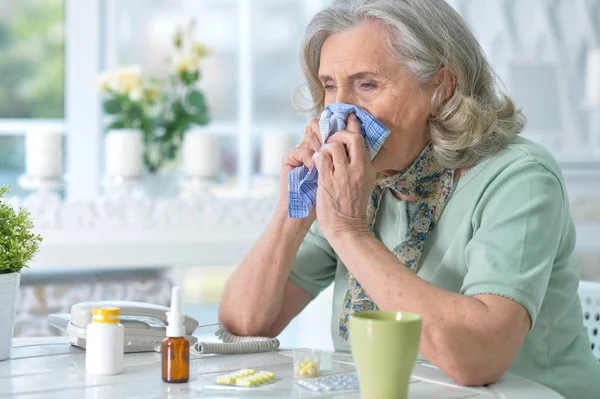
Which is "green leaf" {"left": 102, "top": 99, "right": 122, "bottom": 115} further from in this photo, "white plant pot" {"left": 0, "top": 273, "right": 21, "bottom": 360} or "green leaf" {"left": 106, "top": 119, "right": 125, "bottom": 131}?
"white plant pot" {"left": 0, "top": 273, "right": 21, "bottom": 360}

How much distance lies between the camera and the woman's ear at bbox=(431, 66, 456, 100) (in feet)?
5.51

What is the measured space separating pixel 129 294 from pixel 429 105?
1669 millimetres

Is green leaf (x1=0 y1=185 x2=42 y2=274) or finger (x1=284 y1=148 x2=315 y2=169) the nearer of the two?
green leaf (x1=0 y1=185 x2=42 y2=274)

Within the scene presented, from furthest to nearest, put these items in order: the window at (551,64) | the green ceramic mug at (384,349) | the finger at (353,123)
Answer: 1. the window at (551,64)
2. the finger at (353,123)
3. the green ceramic mug at (384,349)

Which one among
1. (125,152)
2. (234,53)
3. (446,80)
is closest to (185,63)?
(125,152)

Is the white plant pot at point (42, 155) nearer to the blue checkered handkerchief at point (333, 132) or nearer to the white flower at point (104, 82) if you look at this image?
the white flower at point (104, 82)

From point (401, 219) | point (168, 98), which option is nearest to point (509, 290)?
point (401, 219)

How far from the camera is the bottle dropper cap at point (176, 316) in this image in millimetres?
1227

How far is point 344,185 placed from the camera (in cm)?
155

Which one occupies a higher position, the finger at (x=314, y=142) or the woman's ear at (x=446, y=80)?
the woman's ear at (x=446, y=80)

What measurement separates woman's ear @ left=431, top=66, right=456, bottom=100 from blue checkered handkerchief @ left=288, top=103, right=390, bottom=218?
15cm

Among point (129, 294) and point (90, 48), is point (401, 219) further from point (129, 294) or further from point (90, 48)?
point (90, 48)

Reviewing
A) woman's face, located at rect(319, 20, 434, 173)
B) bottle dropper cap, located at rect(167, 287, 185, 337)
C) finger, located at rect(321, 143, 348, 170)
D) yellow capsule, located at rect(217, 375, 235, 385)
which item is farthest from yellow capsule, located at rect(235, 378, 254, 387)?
woman's face, located at rect(319, 20, 434, 173)

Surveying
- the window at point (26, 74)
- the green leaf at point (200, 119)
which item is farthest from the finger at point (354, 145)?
the window at point (26, 74)
